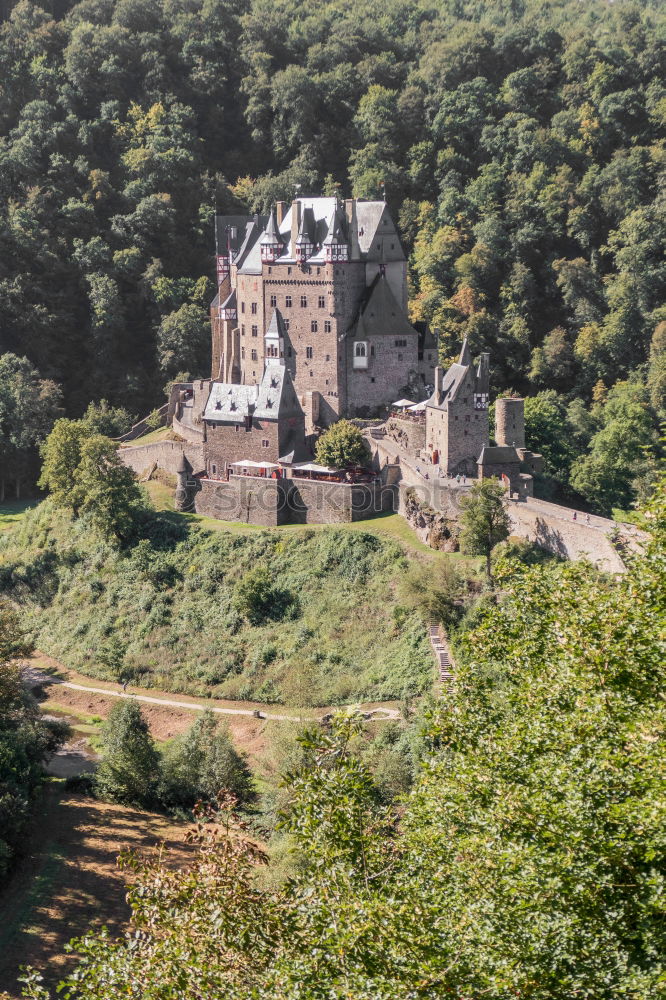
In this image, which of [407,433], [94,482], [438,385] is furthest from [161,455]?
[438,385]

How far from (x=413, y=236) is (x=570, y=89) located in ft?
57.8

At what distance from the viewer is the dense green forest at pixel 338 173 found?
268 feet

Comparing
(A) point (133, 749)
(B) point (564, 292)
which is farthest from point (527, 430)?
(A) point (133, 749)

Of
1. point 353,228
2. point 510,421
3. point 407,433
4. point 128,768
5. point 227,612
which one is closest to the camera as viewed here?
point 128,768

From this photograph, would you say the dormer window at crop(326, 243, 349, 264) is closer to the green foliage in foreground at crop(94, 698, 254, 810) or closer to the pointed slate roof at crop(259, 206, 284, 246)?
the pointed slate roof at crop(259, 206, 284, 246)

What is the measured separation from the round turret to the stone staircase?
52.2ft

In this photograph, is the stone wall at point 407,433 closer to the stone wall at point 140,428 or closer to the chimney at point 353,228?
the chimney at point 353,228

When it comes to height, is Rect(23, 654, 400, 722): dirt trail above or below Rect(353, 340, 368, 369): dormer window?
below

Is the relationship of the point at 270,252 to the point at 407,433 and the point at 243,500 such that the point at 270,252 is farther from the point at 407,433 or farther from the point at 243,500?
the point at 243,500

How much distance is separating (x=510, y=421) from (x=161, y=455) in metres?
20.2

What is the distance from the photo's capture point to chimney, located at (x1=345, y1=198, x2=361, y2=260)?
65.8 meters

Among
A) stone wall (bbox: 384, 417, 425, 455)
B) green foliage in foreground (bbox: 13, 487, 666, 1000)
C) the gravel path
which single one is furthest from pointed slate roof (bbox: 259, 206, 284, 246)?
green foliage in foreground (bbox: 13, 487, 666, 1000)

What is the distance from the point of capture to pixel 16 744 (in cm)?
4403

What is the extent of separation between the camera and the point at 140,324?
90000mm
